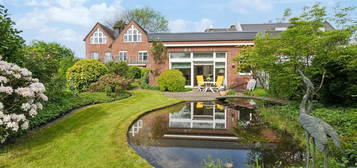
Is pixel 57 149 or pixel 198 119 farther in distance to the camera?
pixel 198 119

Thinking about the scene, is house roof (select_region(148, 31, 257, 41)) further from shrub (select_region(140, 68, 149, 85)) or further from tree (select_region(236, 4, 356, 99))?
tree (select_region(236, 4, 356, 99))

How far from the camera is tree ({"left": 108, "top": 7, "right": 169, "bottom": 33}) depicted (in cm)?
3566

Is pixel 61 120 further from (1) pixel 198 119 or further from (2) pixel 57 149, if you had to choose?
(1) pixel 198 119

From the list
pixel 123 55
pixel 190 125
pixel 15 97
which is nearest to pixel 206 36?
pixel 190 125

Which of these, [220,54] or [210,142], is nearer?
[210,142]

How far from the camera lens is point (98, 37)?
26.3 meters

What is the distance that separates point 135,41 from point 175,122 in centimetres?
1884

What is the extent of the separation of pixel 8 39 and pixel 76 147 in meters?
2.72

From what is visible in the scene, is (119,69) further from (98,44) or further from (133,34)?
(98,44)

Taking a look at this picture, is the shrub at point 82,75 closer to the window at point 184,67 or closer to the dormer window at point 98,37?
the window at point 184,67

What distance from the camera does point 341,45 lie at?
226 inches

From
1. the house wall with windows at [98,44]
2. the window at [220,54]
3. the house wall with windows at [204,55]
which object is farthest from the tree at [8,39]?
the house wall with windows at [98,44]

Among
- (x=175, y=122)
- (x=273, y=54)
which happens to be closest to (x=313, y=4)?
(x=273, y=54)

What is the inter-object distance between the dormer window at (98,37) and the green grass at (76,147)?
2261 centimetres
